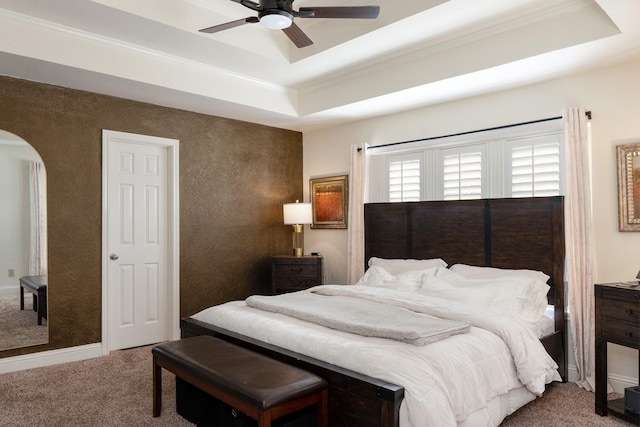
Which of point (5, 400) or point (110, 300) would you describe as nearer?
point (5, 400)

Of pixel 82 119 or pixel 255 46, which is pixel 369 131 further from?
pixel 82 119

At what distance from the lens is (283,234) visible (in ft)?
19.1

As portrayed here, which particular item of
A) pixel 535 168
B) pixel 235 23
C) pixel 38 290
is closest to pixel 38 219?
pixel 38 290

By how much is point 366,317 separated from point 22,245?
303cm

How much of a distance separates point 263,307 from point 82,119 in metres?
2.49

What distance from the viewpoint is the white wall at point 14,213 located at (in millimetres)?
3795

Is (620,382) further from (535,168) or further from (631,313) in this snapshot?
(535,168)

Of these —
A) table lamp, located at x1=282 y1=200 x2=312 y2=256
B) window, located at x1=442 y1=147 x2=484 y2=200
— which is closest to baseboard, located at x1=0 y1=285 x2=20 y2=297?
table lamp, located at x1=282 y1=200 x2=312 y2=256

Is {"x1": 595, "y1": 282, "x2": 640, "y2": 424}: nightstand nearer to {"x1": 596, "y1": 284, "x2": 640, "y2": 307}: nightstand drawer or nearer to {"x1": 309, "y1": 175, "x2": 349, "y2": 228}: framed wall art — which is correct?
{"x1": 596, "y1": 284, "x2": 640, "y2": 307}: nightstand drawer

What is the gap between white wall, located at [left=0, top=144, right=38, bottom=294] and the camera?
12.5 ft

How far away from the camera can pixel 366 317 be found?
9.53 ft

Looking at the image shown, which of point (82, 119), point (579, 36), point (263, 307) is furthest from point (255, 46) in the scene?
point (579, 36)

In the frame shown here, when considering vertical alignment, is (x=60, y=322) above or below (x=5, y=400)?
above

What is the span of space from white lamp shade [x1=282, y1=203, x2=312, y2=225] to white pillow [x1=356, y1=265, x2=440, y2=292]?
126cm
